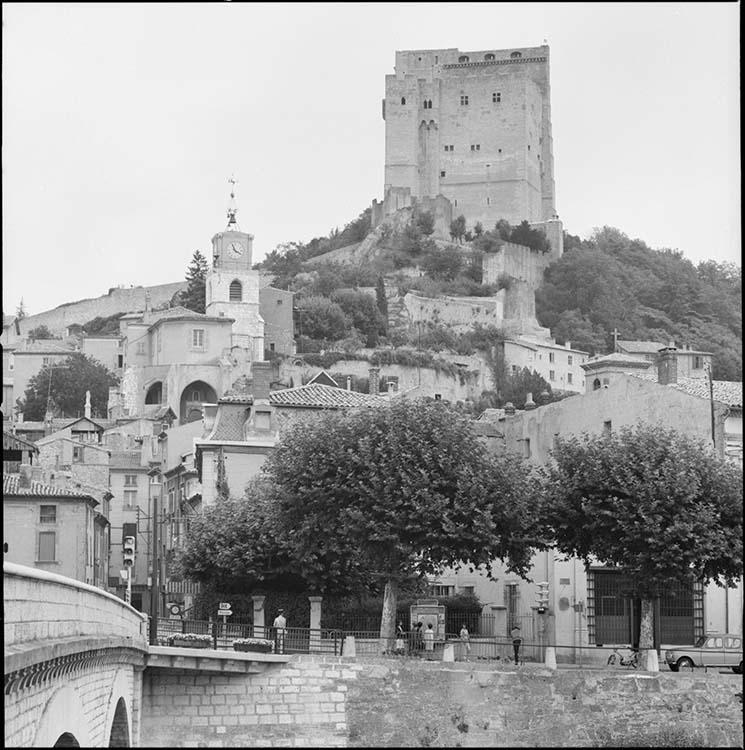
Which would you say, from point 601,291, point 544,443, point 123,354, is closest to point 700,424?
point 544,443

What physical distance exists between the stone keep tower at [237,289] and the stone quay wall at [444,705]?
78050 mm

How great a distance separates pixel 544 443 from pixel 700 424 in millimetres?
7719

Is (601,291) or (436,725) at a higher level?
(601,291)

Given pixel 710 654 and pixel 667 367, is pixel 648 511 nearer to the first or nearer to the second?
pixel 710 654

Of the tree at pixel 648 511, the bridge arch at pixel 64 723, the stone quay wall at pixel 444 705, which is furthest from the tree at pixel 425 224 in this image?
the bridge arch at pixel 64 723

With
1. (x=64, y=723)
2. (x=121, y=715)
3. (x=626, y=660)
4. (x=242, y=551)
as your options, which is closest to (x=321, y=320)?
(x=242, y=551)

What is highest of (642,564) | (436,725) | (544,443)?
(544,443)

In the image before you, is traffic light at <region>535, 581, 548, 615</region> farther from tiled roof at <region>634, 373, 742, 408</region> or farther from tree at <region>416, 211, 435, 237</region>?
tree at <region>416, 211, 435, 237</region>

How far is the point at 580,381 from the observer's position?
14350 centimetres

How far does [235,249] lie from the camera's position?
404 feet

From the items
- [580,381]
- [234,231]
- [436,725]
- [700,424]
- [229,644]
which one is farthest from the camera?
[580,381]

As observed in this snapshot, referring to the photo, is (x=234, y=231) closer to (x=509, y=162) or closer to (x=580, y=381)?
(x=580, y=381)

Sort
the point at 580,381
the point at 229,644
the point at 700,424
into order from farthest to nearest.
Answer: the point at 580,381 → the point at 700,424 → the point at 229,644

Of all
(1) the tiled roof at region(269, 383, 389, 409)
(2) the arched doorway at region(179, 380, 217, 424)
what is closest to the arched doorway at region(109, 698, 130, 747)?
(1) the tiled roof at region(269, 383, 389, 409)
